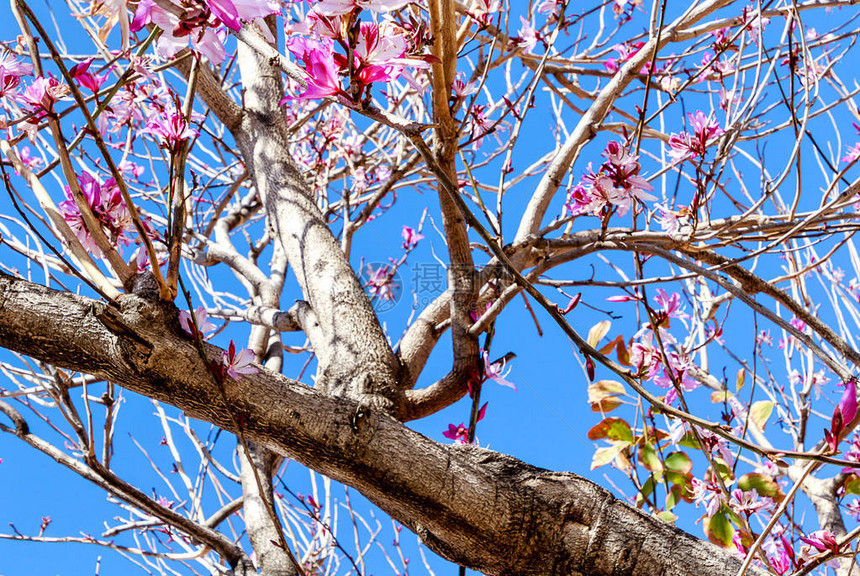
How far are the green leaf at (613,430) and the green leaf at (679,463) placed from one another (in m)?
0.12

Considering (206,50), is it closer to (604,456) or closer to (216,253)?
(604,456)

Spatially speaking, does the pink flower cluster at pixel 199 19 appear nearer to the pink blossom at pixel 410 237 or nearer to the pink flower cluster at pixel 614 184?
the pink flower cluster at pixel 614 184

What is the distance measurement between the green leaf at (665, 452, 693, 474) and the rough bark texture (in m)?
0.77

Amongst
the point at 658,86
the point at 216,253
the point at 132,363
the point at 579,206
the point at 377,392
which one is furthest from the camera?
the point at 216,253

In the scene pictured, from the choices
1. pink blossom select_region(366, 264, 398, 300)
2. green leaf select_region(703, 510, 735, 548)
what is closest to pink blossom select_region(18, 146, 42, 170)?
pink blossom select_region(366, 264, 398, 300)

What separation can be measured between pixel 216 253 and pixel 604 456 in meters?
1.57

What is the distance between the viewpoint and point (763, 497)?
1876 millimetres

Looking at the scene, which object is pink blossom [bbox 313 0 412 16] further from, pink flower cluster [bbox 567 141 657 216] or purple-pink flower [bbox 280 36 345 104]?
pink flower cluster [bbox 567 141 657 216]

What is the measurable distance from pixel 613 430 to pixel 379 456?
106cm

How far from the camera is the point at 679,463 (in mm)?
1763

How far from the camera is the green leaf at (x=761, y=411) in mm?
2019

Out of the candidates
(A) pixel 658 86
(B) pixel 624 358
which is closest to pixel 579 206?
(B) pixel 624 358

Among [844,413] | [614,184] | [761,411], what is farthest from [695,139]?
[761,411]

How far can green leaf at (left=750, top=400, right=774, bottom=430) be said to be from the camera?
79.5 inches
